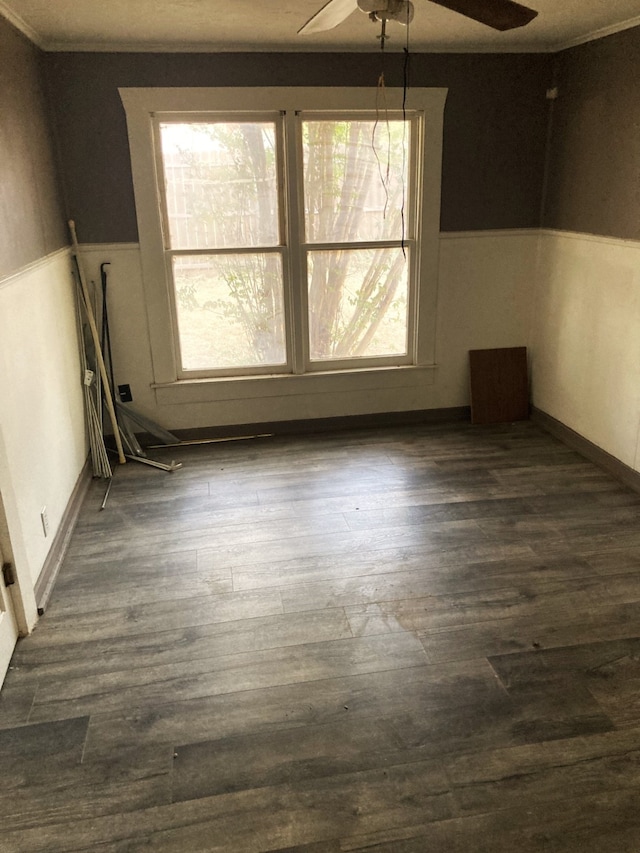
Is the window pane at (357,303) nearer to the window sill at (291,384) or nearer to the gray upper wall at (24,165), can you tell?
the window sill at (291,384)

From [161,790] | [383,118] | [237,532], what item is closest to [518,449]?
[237,532]

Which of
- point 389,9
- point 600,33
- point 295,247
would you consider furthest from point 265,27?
point 600,33

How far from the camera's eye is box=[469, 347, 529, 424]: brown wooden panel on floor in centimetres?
450

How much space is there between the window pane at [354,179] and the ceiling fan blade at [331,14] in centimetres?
127

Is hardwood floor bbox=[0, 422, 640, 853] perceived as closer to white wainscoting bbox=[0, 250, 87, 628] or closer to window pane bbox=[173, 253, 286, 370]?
white wainscoting bbox=[0, 250, 87, 628]

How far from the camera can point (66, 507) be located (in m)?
3.22

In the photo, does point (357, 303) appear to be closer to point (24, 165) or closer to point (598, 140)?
point (598, 140)

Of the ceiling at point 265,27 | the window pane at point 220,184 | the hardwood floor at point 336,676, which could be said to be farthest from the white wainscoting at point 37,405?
the ceiling at point 265,27

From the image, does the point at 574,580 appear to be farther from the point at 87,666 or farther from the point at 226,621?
the point at 87,666

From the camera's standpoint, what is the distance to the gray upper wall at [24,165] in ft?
8.58

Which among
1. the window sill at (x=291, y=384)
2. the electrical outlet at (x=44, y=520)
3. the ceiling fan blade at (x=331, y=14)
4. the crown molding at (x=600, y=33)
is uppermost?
the crown molding at (x=600, y=33)

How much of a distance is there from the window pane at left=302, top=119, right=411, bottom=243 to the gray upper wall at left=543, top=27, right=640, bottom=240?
98cm

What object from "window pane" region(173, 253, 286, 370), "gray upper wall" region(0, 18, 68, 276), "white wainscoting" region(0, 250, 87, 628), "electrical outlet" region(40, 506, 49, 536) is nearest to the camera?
"white wainscoting" region(0, 250, 87, 628)

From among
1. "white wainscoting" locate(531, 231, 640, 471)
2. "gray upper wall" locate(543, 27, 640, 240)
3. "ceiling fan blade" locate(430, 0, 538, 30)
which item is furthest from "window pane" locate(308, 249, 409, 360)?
"ceiling fan blade" locate(430, 0, 538, 30)
